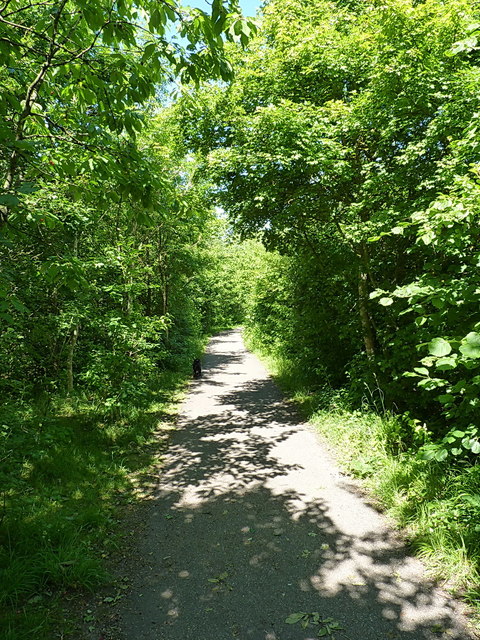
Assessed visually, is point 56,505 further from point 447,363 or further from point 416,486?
point 447,363

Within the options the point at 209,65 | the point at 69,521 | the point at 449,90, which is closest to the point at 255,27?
the point at 209,65

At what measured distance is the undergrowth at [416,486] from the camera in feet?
11.0

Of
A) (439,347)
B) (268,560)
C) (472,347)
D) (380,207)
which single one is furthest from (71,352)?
(472,347)

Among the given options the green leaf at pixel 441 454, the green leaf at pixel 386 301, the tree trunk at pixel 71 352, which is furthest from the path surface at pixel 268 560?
the tree trunk at pixel 71 352

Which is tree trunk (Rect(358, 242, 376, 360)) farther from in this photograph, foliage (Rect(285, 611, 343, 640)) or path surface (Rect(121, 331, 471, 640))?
foliage (Rect(285, 611, 343, 640))

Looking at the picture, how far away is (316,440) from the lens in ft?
22.9

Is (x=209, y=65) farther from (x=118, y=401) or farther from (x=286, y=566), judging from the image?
(x=118, y=401)

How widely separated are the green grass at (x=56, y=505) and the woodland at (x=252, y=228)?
27 mm

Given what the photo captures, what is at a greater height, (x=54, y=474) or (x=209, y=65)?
(x=209, y=65)

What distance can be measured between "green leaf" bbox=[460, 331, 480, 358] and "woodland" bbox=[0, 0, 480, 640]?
0.01 metres

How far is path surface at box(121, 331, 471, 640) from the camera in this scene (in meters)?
2.95

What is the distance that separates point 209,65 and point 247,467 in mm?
5373

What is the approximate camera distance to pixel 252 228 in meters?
9.17

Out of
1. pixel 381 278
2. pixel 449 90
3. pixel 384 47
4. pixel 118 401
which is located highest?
pixel 384 47
